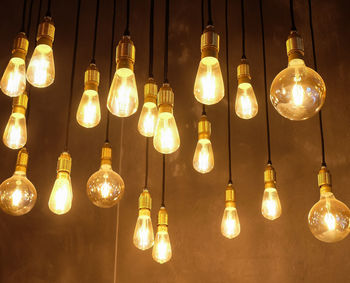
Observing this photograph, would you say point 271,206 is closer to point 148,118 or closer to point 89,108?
point 148,118

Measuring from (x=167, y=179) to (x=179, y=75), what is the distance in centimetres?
110

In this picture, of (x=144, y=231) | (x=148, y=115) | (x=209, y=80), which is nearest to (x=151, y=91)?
(x=148, y=115)

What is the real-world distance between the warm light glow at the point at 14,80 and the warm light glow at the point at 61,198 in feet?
2.26

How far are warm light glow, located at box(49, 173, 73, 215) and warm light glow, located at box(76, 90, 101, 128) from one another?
395 mm

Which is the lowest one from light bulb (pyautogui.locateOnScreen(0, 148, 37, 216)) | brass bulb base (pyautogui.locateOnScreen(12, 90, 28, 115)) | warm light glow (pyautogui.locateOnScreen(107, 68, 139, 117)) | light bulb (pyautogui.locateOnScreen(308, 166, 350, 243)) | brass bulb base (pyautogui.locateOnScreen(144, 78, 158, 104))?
light bulb (pyautogui.locateOnScreen(308, 166, 350, 243))

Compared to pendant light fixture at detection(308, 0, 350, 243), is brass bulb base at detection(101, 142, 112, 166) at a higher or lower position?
higher

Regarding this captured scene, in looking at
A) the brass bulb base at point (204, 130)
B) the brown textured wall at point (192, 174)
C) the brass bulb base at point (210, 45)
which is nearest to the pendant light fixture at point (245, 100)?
the brass bulb base at point (204, 130)

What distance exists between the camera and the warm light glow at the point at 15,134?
2.97 meters

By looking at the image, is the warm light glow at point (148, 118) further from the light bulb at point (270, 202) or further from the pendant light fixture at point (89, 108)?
the light bulb at point (270, 202)

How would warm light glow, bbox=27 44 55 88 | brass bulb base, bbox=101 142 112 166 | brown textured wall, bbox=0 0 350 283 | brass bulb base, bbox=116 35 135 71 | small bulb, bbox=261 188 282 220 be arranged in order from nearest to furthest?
1. brass bulb base, bbox=116 35 135 71
2. warm light glow, bbox=27 44 55 88
3. brass bulb base, bbox=101 142 112 166
4. small bulb, bbox=261 188 282 220
5. brown textured wall, bbox=0 0 350 283

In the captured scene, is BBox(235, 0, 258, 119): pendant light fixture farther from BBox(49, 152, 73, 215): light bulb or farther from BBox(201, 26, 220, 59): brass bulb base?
BBox(49, 152, 73, 215): light bulb

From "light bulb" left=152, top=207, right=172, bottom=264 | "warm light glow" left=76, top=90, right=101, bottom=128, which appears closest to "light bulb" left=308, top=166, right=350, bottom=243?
"light bulb" left=152, top=207, right=172, bottom=264

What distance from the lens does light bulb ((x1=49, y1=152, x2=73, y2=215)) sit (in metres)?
3.03

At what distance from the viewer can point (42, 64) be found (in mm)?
2561
